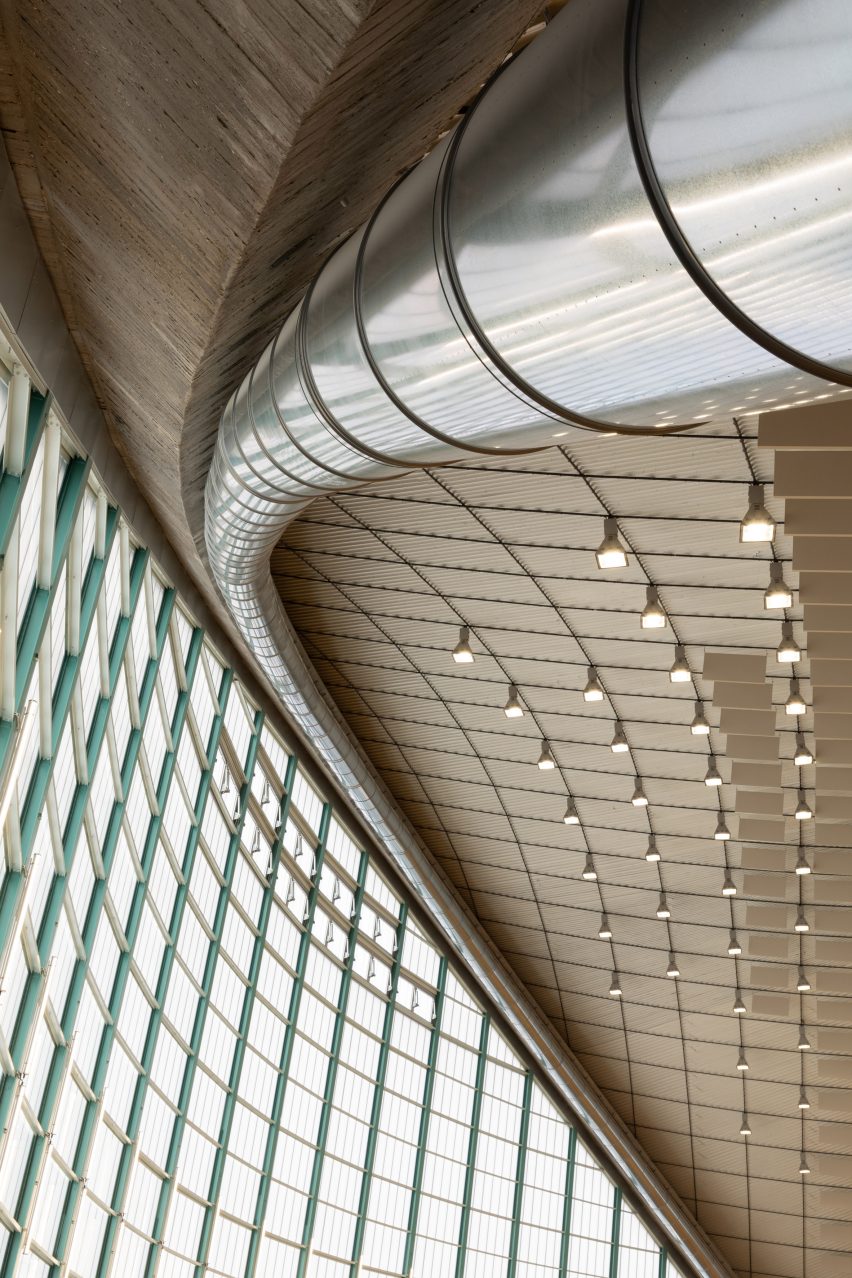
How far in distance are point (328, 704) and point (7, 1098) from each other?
14958 millimetres

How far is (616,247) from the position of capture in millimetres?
5469

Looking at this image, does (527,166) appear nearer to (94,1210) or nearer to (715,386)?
(715,386)

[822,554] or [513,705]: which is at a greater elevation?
[513,705]

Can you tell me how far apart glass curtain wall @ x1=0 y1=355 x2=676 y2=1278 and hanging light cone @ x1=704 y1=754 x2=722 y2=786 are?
10037mm

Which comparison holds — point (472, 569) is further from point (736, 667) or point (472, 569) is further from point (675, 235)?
point (675, 235)

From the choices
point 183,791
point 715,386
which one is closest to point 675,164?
point 715,386

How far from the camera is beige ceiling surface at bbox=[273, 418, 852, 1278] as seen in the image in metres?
23.4

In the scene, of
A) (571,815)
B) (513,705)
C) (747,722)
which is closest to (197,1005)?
(513,705)

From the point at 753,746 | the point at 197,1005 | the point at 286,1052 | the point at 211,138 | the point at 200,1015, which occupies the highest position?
the point at 753,746

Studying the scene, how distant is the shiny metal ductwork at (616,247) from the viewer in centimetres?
431

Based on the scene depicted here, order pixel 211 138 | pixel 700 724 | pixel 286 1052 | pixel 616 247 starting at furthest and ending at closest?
pixel 286 1052, pixel 700 724, pixel 211 138, pixel 616 247

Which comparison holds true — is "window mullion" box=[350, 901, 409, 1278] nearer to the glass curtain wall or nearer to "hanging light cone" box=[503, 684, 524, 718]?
the glass curtain wall

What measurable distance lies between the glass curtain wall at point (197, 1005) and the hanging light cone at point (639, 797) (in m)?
8.33

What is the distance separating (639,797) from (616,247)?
25777 millimetres
